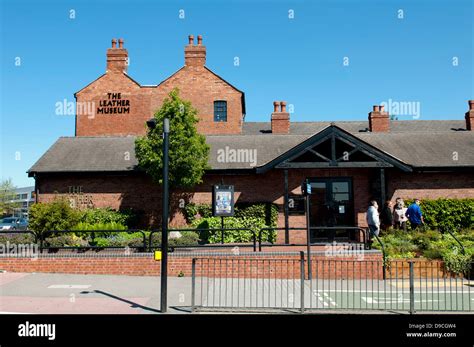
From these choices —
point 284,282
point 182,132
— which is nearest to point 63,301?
point 284,282

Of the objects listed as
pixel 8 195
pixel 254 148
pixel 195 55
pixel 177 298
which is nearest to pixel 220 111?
pixel 195 55

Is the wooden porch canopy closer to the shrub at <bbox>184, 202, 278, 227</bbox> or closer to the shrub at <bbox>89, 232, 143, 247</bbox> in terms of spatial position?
the shrub at <bbox>184, 202, 278, 227</bbox>

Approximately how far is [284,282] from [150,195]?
31.4 ft

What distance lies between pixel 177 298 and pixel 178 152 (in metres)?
8.88

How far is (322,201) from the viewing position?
1728 centimetres

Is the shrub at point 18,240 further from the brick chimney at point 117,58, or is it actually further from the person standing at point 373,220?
the brick chimney at point 117,58

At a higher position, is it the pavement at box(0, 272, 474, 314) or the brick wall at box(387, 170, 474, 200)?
the brick wall at box(387, 170, 474, 200)

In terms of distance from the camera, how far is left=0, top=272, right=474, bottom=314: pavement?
25.7 feet

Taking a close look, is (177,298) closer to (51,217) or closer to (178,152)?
(51,217)

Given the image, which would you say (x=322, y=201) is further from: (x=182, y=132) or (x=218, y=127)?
(x=218, y=127)

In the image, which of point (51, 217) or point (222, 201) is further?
point (51, 217)

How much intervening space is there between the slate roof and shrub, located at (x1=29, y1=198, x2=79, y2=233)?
3814mm

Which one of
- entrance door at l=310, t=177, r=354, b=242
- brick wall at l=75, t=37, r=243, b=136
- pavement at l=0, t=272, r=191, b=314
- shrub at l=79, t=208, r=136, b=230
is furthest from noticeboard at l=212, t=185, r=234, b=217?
brick wall at l=75, t=37, r=243, b=136

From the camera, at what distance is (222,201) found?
14375 mm
